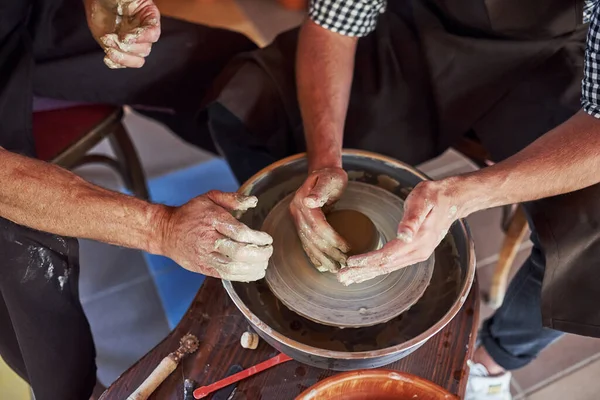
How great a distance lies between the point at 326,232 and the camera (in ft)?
3.43

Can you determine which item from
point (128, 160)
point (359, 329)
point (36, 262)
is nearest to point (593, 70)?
point (359, 329)

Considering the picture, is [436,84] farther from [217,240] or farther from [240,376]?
[240,376]

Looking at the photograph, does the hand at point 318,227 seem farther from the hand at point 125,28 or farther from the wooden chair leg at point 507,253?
the wooden chair leg at point 507,253

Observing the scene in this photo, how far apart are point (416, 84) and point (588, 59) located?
0.46 m

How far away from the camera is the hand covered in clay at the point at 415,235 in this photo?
3.24 ft

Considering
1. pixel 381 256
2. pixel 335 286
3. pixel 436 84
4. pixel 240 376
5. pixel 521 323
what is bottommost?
pixel 521 323

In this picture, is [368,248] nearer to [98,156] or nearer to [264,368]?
[264,368]

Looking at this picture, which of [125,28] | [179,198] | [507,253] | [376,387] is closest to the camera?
[376,387]

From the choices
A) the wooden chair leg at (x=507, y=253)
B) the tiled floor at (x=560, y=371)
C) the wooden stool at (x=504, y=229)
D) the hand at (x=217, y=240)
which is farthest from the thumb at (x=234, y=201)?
the tiled floor at (x=560, y=371)

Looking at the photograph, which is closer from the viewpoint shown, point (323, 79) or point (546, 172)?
point (546, 172)

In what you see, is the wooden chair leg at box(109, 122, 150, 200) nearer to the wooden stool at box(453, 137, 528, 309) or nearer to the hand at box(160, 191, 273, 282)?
the hand at box(160, 191, 273, 282)

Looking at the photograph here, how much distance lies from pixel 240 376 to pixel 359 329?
24 cm

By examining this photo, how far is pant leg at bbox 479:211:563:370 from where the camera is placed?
1.33 m

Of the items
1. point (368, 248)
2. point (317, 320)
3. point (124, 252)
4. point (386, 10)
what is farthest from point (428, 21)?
point (124, 252)
